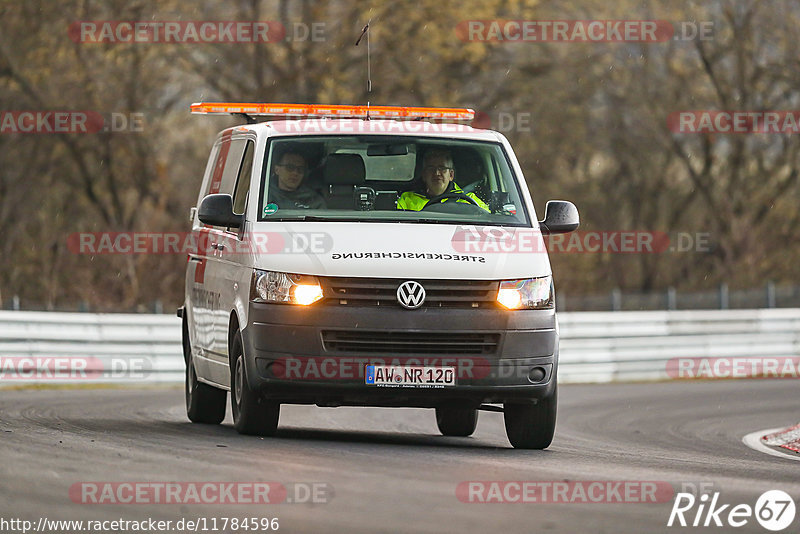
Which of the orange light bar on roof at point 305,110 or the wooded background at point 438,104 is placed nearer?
the orange light bar on roof at point 305,110

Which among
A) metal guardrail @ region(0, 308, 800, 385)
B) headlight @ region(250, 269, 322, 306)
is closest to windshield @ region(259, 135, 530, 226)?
headlight @ region(250, 269, 322, 306)

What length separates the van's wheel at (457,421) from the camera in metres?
13.8

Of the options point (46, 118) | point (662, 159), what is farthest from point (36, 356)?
point (662, 159)

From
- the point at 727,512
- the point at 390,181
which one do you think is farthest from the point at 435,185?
the point at 727,512

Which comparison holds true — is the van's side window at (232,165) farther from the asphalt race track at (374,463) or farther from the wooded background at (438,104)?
the wooded background at (438,104)

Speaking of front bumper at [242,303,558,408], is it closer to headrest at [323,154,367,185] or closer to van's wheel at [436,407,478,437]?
headrest at [323,154,367,185]

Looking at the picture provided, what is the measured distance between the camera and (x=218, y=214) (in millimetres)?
11602

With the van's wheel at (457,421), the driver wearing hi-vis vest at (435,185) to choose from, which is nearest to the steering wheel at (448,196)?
the driver wearing hi-vis vest at (435,185)

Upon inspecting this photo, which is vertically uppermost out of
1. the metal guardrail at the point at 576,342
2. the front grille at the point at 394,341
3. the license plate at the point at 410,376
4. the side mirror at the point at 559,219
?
the side mirror at the point at 559,219

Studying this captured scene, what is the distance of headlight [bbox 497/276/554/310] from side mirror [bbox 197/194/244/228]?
189 centimetres

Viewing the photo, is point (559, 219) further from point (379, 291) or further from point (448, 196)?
point (379, 291)

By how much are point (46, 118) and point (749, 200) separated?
19.0 metres

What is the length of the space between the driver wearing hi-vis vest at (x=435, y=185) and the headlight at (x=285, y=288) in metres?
1.16

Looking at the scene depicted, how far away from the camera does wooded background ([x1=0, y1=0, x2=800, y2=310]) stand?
3409cm
